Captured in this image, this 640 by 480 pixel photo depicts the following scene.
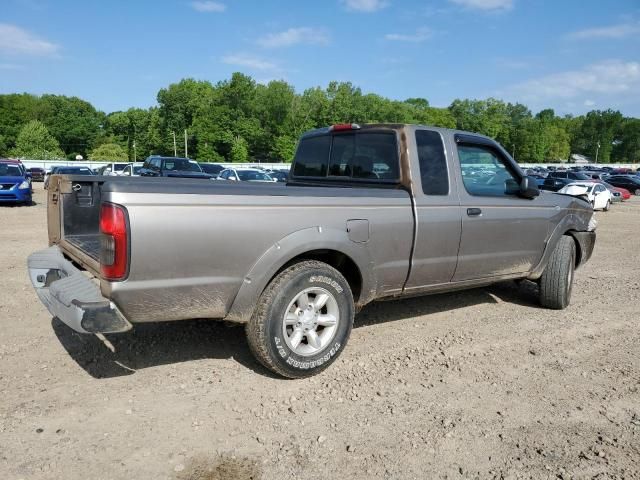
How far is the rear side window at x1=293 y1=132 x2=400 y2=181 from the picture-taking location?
4.54 metres

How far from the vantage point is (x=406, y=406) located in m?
3.47

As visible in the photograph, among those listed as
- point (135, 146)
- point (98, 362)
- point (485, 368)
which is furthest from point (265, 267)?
point (135, 146)

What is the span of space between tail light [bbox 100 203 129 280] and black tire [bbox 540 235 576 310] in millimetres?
4567

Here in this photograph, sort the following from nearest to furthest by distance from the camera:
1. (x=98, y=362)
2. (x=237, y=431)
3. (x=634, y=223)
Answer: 1. (x=237, y=431)
2. (x=98, y=362)
3. (x=634, y=223)

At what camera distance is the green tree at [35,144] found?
3297 inches

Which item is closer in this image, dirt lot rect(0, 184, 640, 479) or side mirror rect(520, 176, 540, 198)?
dirt lot rect(0, 184, 640, 479)

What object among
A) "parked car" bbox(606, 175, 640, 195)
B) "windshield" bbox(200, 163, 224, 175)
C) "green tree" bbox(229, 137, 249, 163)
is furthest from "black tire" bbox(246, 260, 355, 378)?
"green tree" bbox(229, 137, 249, 163)

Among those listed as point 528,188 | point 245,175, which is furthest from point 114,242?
point 245,175

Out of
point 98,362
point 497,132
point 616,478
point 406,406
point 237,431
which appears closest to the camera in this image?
point 616,478

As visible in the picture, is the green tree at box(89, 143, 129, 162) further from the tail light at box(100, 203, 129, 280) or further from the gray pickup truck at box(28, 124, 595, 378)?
the tail light at box(100, 203, 129, 280)

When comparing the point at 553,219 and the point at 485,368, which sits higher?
the point at 553,219

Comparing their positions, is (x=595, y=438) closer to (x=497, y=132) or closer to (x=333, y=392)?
(x=333, y=392)

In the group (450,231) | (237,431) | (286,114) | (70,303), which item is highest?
(286,114)

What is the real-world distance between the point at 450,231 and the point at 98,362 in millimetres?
3114
